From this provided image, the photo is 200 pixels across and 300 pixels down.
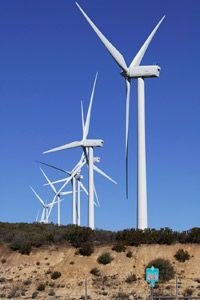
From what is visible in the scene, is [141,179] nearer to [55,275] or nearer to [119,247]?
[119,247]

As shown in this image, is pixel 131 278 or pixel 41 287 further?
pixel 131 278

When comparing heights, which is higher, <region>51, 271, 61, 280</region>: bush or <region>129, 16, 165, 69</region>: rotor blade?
<region>129, 16, 165, 69</region>: rotor blade

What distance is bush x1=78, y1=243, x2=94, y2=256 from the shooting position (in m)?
57.6

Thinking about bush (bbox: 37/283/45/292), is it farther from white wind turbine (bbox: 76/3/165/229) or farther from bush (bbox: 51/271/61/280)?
white wind turbine (bbox: 76/3/165/229)

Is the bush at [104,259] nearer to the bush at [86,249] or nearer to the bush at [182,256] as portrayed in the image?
the bush at [86,249]

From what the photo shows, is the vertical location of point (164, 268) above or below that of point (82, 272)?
above

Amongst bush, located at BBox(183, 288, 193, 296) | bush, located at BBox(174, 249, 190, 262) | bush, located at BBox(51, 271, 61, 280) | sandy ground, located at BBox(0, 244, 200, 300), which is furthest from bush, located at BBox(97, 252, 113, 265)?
bush, located at BBox(183, 288, 193, 296)

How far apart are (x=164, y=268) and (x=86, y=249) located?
26.1 feet

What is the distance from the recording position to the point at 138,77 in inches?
2363

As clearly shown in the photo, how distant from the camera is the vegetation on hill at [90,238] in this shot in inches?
2287

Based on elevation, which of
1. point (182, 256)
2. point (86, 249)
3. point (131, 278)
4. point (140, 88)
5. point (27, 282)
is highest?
point (140, 88)

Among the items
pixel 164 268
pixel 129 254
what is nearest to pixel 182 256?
pixel 164 268

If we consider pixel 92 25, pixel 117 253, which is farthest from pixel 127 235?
pixel 92 25

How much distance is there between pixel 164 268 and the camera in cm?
5266
